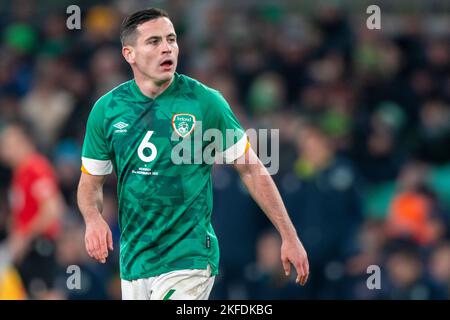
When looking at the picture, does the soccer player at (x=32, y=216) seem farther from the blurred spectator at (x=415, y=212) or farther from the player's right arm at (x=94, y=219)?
the player's right arm at (x=94, y=219)

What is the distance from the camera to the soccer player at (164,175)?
6.59 m

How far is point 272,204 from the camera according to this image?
663 centimetres

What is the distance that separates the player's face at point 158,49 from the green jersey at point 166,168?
0.13 meters

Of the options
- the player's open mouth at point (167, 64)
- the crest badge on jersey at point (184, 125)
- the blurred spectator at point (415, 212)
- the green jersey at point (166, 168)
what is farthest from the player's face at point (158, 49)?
the blurred spectator at point (415, 212)

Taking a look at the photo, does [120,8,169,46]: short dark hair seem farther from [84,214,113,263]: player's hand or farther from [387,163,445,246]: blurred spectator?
[387,163,445,246]: blurred spectator

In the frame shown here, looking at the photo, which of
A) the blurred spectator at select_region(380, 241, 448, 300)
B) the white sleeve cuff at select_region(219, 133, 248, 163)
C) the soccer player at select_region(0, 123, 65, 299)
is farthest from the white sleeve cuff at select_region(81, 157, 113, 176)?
the blurred spectator at select_region(380, 241, 448, 300)

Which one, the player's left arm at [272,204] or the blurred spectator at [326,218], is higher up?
the player's left arm at [272,204]

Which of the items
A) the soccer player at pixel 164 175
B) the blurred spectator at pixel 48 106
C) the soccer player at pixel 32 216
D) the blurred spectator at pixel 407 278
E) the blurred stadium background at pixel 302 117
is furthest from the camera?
the blurred spectator at pixel 48 106

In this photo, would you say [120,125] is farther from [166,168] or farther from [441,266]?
[441,266]

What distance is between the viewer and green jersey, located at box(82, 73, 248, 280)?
660cm

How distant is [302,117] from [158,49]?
243 inches

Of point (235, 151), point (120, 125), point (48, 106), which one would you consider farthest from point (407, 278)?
point (48, 106)

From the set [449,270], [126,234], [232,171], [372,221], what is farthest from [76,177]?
[126,234]
